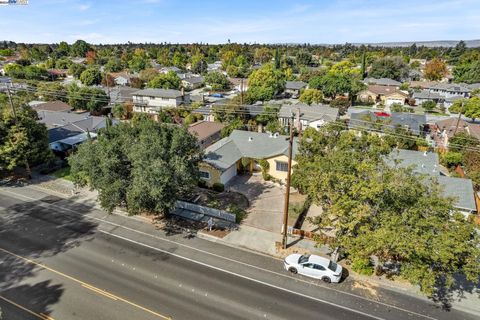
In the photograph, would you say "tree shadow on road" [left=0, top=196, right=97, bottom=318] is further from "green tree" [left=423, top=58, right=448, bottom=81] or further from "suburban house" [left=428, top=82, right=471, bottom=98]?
"green tree" [left=423, top=58, right=448, bottom=81]

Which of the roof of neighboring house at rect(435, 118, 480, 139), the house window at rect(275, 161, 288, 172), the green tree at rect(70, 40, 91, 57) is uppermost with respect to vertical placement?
the green tree at rect(70, 40, 91, 57)

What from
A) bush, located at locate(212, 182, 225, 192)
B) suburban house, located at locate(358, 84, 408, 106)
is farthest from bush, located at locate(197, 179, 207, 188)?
suburban house, located at locate(358, 84, 408, 106)

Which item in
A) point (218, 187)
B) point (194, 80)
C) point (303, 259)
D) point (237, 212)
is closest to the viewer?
point (303, 259)

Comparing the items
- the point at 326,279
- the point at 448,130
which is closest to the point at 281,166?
the point at 326,279

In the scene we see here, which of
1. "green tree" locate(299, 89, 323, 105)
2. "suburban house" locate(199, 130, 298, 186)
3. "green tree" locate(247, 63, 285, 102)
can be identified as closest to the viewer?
"suburban house" locate(199, 130, 298, 186)

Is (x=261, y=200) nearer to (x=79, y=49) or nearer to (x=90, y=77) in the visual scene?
(x=90, y=77)

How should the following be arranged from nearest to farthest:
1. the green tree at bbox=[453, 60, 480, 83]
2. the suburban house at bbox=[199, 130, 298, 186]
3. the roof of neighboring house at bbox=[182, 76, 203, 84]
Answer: the suburban house at bbox=[199, 130, 298, 186] → the green tree at bbox=[453, 60, 480, 83] → the roof of neighboring house at bbox=[182, 76, 203, 84]
